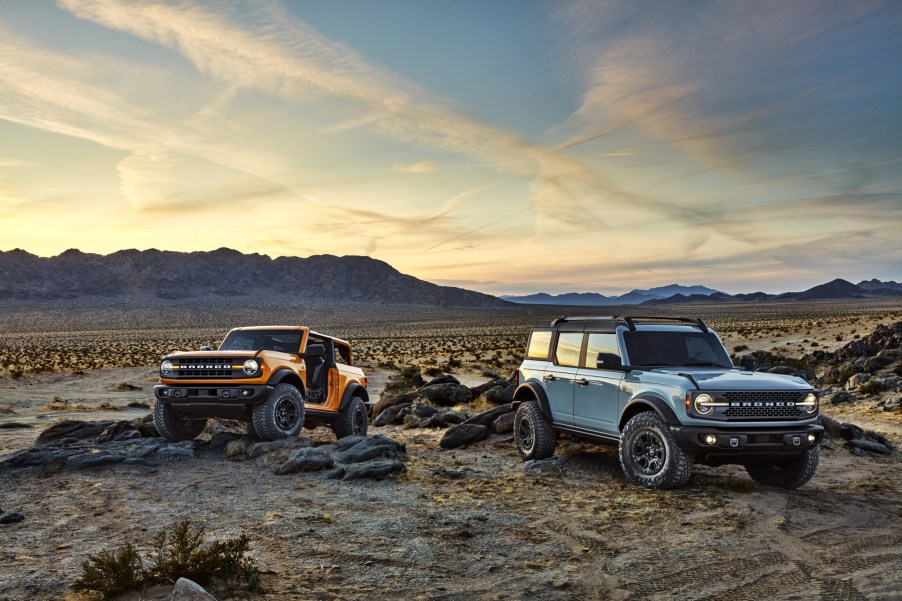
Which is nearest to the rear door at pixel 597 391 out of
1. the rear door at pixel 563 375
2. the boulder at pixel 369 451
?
the rear door at pixel 563 375

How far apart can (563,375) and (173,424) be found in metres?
7.07

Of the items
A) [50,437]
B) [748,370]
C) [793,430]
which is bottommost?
[50,437]

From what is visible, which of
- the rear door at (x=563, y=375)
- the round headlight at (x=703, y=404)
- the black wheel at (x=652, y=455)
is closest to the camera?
the round headlight at (x=703, y=404)

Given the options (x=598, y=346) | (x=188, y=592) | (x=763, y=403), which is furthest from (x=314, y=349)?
(x=188, y=592)

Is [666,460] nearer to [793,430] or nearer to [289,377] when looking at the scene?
[793,430]

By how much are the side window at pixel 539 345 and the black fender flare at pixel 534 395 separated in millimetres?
484

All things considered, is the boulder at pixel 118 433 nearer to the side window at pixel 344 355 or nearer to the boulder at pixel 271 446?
the boulder at pixel 271 446

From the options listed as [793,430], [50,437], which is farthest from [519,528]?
[50,437]

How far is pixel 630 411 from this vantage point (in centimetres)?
1034

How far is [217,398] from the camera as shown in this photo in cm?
1233

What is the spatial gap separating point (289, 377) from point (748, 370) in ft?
24.7

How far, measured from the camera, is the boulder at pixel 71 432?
46.9ft

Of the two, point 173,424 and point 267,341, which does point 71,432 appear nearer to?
point 173,424

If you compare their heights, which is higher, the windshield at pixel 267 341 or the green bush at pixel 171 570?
the windshield at pixel 267 341
